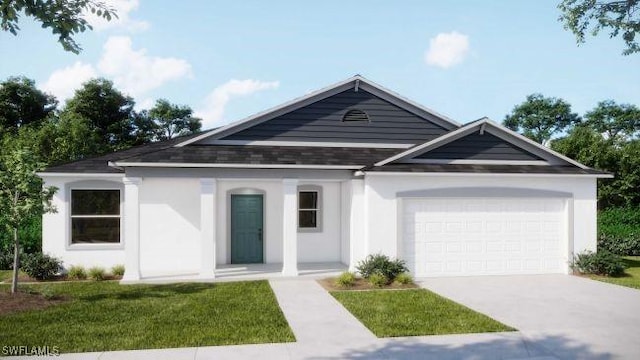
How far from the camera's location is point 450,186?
13328 millimetres

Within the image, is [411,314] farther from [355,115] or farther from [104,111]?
[104,111]

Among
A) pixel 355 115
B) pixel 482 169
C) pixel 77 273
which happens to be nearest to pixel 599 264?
pixel 482 169

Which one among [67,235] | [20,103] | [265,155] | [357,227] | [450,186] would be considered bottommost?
[67,235]

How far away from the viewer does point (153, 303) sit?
32.4ft

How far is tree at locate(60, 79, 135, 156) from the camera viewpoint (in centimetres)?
3653

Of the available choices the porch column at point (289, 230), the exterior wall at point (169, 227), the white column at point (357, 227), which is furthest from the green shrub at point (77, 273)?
the white column at point (357, 227)

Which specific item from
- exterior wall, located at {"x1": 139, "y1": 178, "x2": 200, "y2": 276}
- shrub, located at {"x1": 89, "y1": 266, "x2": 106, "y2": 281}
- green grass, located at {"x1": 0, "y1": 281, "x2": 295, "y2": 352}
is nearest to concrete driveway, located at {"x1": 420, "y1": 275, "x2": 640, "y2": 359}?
green grass, located at {"x1": 0, "y1": 281, "x2": 295, "y2": 352}

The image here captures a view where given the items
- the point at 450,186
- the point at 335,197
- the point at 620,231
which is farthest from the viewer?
the point at 620,231

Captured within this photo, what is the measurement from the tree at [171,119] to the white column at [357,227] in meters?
32.9

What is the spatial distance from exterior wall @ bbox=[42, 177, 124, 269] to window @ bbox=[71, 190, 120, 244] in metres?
0.21

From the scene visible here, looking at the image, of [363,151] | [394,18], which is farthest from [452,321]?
[394,18]

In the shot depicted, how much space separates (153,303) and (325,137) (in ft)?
25.0

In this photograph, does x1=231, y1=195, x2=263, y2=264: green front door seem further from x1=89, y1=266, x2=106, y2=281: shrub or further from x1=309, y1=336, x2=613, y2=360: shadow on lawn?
x1=309, y1=336, x2=613, y2=360: shadow on lawn

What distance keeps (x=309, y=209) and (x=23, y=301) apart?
844cm
